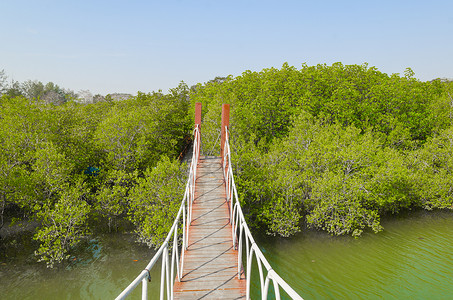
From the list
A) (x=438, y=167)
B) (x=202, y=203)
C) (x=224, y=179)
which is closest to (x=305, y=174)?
(x=224, y=179)

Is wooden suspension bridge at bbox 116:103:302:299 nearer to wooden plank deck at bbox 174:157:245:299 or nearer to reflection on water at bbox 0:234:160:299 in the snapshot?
wooden plank deck at bbox 174:157:245:299

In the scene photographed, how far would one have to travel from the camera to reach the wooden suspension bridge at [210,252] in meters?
4.00

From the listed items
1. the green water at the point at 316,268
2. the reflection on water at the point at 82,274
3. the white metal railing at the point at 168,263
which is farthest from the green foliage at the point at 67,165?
the white metal railing at the point at 168,263

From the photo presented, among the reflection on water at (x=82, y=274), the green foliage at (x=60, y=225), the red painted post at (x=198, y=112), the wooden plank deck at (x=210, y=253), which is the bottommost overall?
the reflection on water at (x=82, y=274)

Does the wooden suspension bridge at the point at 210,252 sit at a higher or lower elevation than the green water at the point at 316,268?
higher

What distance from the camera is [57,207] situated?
1132 cm

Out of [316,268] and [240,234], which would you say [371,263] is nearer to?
[316,268]

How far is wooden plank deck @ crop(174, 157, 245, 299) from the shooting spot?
491 cm

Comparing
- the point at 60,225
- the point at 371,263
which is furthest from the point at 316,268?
the point at 60,225

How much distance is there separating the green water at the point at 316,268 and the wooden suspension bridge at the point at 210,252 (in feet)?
15.9

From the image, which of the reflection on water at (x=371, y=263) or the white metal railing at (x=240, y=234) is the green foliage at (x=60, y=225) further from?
the reflection on water at (x=371, y=263)

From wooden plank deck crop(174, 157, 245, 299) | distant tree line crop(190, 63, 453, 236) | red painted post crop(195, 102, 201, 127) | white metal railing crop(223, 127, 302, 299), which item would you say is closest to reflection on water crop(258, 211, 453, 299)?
distant tree line crop(190, 63, 453, 236)

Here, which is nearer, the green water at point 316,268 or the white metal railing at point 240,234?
the white metal railing at point 240,234

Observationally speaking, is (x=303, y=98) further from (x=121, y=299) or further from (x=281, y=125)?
(x=121, y=299)
